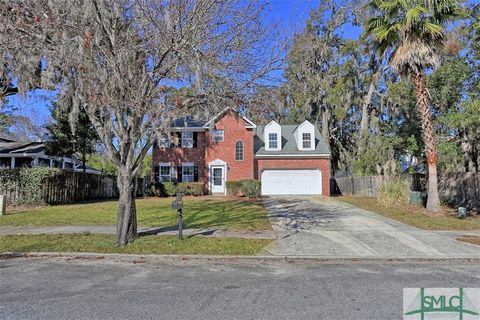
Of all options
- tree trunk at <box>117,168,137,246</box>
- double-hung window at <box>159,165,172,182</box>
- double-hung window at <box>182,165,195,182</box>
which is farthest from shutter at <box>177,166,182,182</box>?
tree trunk at <box>117,168,137,246</box>

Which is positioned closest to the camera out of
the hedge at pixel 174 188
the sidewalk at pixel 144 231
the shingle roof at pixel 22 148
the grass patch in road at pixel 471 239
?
the grass patch in road at pixel 471 239

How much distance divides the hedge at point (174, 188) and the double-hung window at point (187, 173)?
157 cm

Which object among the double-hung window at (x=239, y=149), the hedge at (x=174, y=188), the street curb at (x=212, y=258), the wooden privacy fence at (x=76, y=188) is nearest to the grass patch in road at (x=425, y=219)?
the street curb at (x=212, y=258)

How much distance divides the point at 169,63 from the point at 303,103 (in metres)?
32.7

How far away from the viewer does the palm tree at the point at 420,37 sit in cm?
1692

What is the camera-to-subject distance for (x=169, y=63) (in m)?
9.70

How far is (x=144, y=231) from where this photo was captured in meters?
12.2

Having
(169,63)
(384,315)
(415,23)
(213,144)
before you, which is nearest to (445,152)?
(415,23)

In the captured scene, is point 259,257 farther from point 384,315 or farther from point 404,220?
point 404,220

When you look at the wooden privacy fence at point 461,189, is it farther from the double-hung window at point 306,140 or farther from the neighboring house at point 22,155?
the neighboring house at point 22,155

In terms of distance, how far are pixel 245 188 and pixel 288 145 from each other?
736 cm

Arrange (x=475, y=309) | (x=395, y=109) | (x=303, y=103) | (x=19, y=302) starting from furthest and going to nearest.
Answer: (x=303, y=103), (x=395, y=109), (x=19, y=302), (x=475, y=309)

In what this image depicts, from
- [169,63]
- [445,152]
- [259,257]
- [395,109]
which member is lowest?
[259,257]

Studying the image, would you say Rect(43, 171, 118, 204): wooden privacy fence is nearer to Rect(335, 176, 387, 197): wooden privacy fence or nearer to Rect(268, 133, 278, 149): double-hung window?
Rect(268, 133, 278, 149): double-hung window
